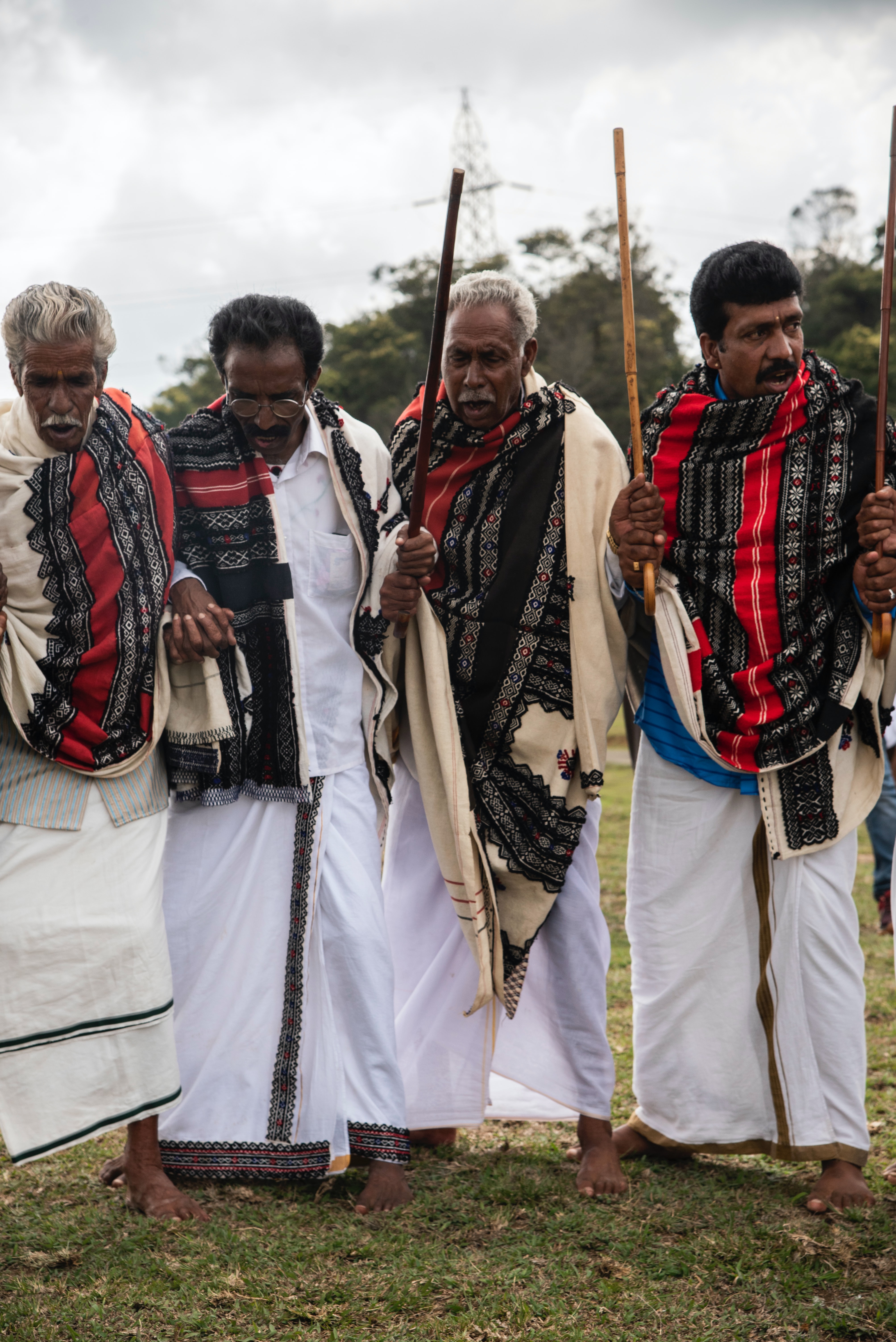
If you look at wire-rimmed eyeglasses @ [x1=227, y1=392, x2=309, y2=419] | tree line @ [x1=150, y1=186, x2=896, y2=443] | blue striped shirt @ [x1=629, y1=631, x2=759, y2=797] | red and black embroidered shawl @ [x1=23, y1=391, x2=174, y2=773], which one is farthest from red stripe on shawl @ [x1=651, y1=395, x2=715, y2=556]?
tree line @ [x1=150, y1=186, x2=896, y2=443]

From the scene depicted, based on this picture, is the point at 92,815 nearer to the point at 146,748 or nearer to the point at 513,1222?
the point at 146,748

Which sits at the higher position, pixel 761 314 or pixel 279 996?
pixel 761 314

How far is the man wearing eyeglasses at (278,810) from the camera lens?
143 inches

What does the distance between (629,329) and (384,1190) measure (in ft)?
8.18

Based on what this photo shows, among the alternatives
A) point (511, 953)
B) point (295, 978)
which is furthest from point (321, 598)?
point (511, 953)

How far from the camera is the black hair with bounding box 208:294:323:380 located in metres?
3.57

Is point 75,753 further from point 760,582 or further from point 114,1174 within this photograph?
point 760,582

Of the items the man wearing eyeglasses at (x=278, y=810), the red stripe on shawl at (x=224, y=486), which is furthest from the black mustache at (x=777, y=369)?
the red stripe on shawl at (x=224, y=486)

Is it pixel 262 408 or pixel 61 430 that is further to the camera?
pixel 262 408

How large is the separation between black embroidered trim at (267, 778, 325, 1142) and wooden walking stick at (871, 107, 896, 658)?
1.67m

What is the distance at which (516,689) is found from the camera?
382cm

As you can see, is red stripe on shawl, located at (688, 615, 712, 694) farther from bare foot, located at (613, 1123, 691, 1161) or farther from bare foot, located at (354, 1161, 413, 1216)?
bare foot, located at (354, 1161, 413, 1216)

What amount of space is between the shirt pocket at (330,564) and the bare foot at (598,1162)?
5.80 feet

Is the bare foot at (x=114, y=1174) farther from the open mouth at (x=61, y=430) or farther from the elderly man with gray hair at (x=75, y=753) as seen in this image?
the open mouth at (x=61, y=430)
